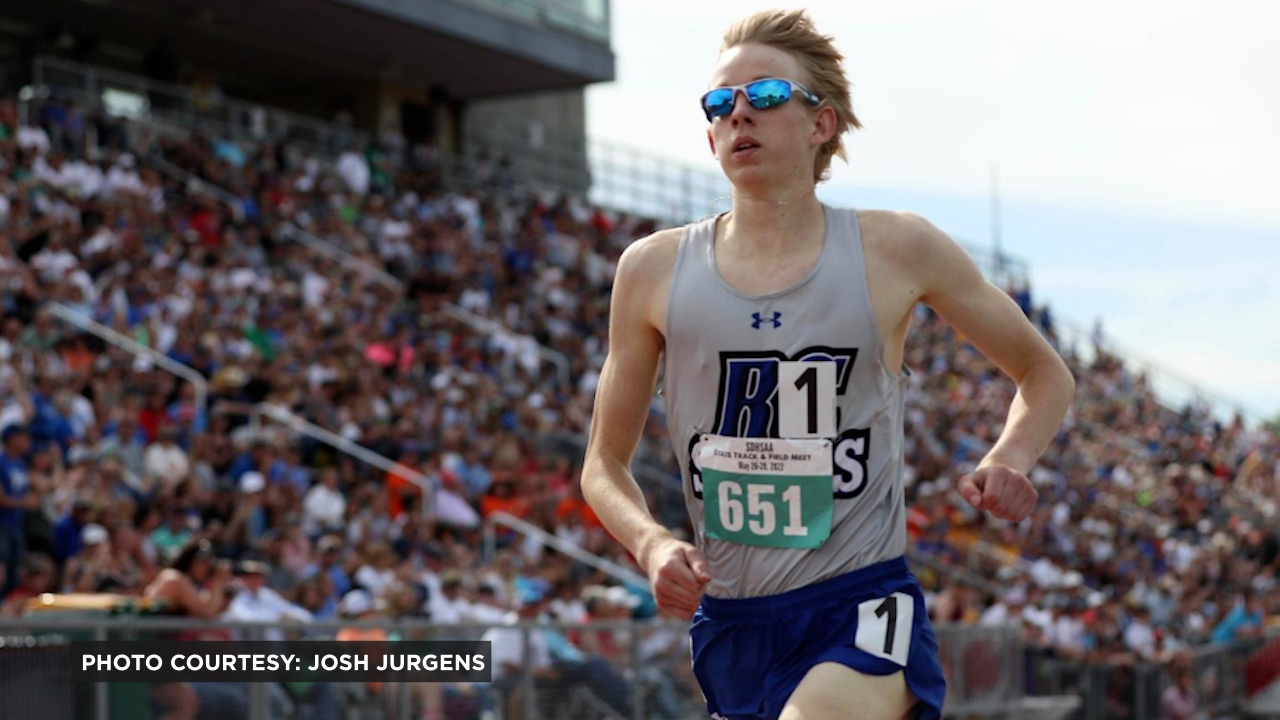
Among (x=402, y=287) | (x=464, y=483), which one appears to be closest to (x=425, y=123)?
(x=402, y=287)

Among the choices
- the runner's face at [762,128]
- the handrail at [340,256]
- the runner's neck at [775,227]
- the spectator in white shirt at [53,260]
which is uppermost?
the handrail at [340,256]

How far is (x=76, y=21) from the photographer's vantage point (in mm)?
27188

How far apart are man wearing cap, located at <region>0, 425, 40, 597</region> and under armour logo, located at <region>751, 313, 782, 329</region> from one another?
311 inches

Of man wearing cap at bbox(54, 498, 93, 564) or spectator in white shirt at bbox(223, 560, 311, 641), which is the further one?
man wearing cap at bbox(54, 498, 93, 564)

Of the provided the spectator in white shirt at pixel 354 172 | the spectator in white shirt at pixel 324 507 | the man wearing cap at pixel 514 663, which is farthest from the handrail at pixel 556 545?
the spectator in white shirt at pixel 354 172

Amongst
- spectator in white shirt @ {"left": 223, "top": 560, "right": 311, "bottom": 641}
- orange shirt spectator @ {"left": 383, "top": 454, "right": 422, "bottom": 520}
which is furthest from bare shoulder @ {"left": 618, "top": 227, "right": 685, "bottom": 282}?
orange shirt spectator @ {"left": 383, "top": 454, "right": 422, "bottom": 520}

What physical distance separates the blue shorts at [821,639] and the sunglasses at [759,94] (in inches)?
45.9

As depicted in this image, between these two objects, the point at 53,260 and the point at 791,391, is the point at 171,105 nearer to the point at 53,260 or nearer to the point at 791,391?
the point at 53,260

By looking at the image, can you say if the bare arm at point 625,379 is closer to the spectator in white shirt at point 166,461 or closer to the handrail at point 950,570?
the spectator in white shirt at point 166,461

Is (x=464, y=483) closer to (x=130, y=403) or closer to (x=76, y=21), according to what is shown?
(x=130, y=403)

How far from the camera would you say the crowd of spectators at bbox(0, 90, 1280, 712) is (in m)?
12.6

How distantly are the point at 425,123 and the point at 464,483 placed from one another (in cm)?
1666

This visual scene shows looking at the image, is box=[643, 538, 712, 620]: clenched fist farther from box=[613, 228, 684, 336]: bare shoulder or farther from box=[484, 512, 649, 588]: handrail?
box=[484, 512, 649, 588]: handrail

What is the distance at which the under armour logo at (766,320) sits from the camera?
452cm
